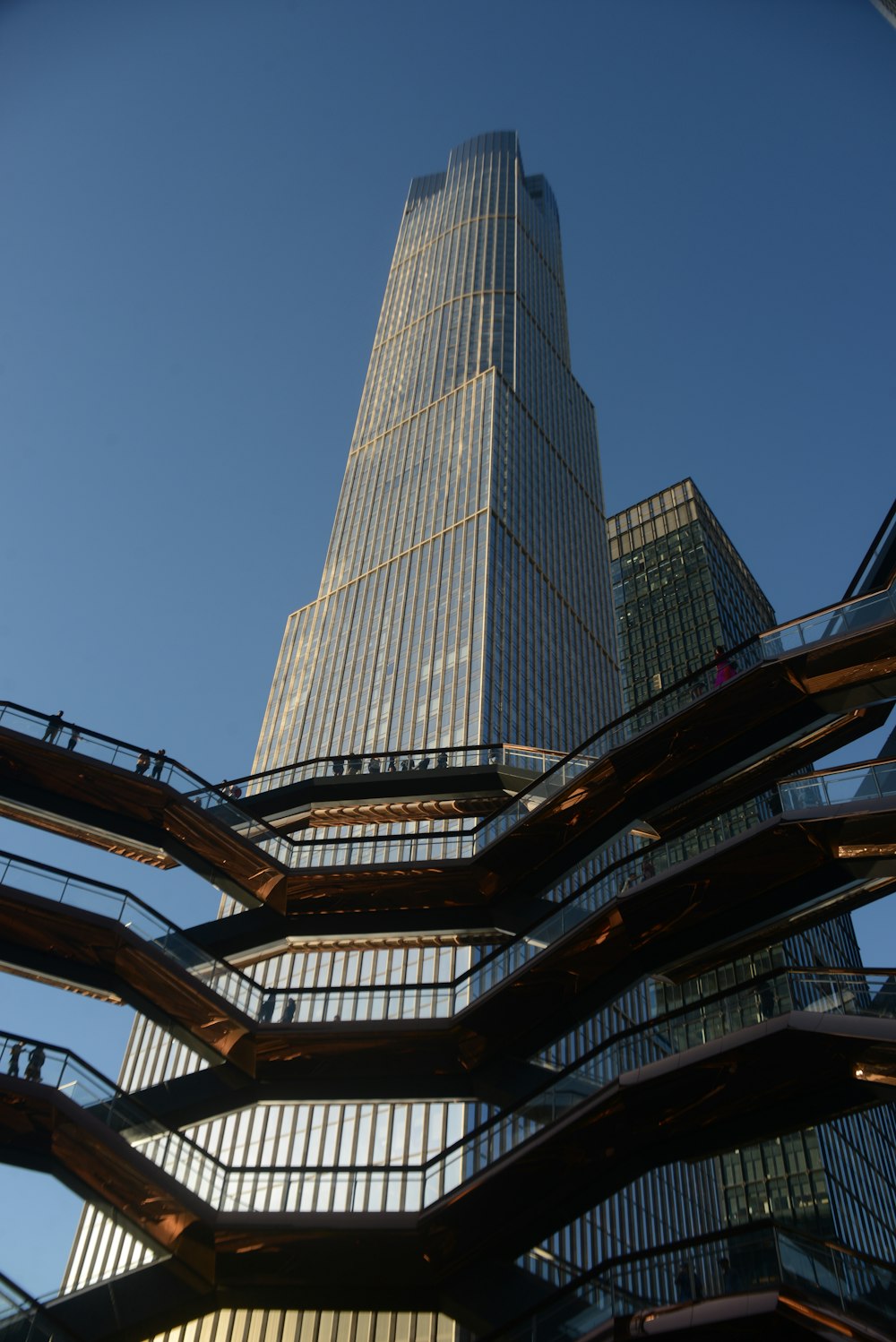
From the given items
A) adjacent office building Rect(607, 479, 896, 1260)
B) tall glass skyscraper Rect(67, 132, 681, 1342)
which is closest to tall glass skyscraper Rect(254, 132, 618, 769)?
tall glass skyscraper Rect(67, 132, 681, 1342)

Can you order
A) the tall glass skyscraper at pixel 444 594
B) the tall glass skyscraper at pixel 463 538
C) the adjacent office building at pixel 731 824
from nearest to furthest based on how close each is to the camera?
the tall glass skyscraper at pixel 444 594 → the tall glass skyscraper at pixel 463 538 → the adjacent office building at pixel 731 824

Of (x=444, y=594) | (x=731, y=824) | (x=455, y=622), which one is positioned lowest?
(x=731, y=824)

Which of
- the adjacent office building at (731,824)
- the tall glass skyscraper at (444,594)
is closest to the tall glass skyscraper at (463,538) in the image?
the tall glass skyscraper at (444,594)

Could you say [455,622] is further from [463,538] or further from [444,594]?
[463,538]

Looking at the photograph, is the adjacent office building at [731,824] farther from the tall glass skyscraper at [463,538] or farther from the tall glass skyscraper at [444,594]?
the tall glass skyscraper at [463,538]

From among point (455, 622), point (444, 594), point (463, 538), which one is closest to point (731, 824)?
point (455, 622)

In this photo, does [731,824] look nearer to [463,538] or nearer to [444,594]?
[444,594]

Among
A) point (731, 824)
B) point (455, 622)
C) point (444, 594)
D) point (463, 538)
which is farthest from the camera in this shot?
point (463, 538)

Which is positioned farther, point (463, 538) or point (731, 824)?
point (463, 538)

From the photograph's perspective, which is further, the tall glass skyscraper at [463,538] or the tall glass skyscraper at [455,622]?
the tall glass skyscraper at [463,538]

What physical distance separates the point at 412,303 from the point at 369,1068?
116 meters

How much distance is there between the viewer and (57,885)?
22.9m

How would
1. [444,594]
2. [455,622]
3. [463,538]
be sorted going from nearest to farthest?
[455,622] → [444,594] → [463,538]

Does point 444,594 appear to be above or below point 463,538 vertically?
below
